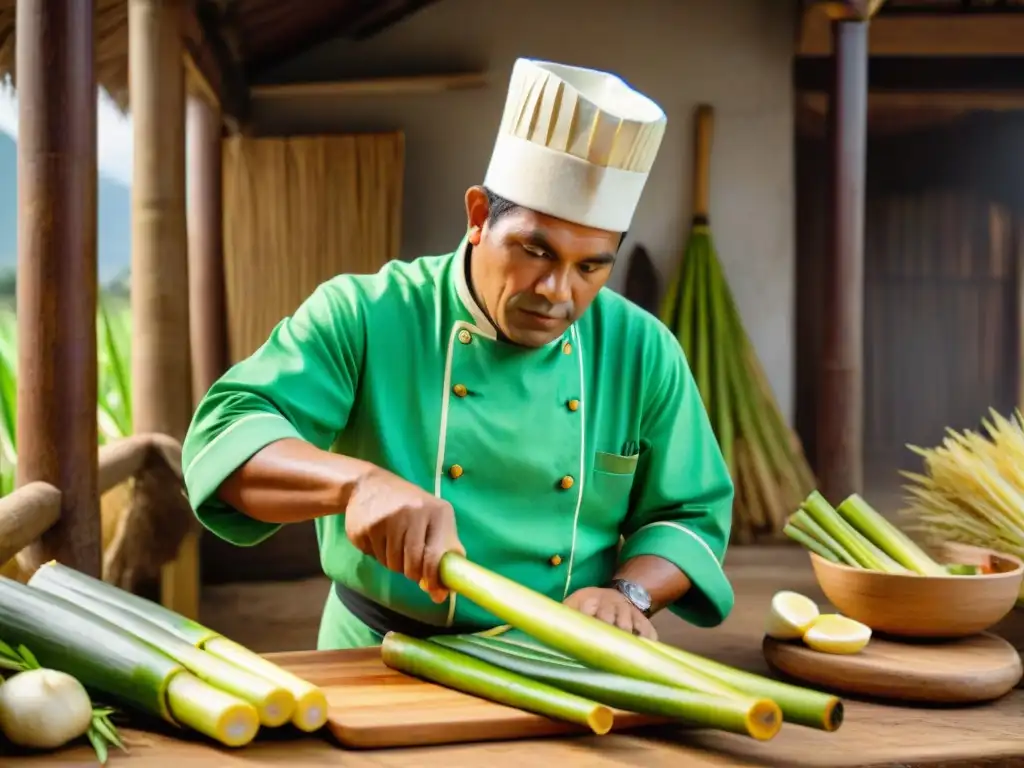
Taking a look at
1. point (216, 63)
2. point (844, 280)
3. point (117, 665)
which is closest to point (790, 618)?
point (117, 665)

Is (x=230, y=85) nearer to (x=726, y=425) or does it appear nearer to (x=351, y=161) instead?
(x=351, y=161)

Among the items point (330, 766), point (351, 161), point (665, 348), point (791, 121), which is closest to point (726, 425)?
point (791, 121)

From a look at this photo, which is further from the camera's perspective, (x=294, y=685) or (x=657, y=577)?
(x=657, y=577)

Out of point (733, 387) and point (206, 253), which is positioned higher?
point (206, 253)

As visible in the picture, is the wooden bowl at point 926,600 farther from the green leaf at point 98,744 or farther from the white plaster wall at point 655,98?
the white plaster wall at point 655,98

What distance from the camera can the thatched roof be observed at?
5.00 m

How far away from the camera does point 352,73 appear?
265 inches

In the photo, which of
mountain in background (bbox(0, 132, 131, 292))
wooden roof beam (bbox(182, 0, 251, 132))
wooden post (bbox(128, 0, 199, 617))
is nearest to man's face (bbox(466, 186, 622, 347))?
wooden post (bbox(128, 0, 199, 617))

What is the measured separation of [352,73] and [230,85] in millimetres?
880

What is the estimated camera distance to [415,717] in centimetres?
144

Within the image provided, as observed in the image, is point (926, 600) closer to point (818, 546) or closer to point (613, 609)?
point (818, 546)

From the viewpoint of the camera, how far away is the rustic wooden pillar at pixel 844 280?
5230 mm

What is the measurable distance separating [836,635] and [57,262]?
2036mm

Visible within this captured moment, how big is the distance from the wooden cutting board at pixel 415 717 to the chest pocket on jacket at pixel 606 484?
0.50 meters
